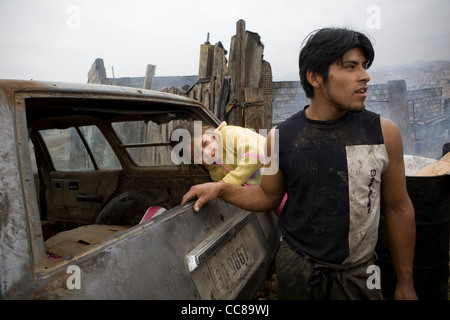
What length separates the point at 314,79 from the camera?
1.44 meters

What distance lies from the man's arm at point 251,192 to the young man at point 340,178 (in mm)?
130

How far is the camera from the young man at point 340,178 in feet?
4.37

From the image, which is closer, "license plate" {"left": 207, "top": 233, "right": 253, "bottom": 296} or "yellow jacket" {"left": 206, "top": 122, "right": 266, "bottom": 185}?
"license plate" {"left": 207, "top": 233, "right": 253, "bottom": 296}

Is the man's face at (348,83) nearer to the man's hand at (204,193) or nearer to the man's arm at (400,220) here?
the man's arm at (400,220)

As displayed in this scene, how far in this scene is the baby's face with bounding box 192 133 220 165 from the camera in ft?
8.14

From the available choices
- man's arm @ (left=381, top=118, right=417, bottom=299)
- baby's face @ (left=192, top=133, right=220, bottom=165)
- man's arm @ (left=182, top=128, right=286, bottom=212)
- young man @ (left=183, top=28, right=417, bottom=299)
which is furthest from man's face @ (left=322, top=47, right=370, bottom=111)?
baby's face @ (left=192, top=133, right=220, bottom=165)

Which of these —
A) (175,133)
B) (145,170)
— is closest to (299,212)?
(175,133)

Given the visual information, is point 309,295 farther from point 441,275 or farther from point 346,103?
point 441,275

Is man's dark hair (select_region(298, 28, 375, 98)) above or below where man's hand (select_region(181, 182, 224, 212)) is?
above

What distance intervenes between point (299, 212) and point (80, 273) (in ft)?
3.45

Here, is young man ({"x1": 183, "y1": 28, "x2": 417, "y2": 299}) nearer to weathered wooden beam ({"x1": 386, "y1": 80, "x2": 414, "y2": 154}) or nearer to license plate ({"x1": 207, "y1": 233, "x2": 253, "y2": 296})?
license plate ({"x1": 207, "y1": 233, "x2": 253, "y2": 296})

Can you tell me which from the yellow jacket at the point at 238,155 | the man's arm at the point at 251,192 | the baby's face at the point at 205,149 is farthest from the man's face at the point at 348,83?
the baby's face at the point at 205,149

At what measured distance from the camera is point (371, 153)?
1314 millimetres

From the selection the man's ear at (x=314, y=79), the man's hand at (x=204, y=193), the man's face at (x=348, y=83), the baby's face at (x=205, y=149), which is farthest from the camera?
the baby's face at (x=205, y=149)
